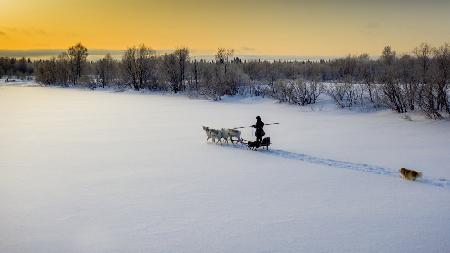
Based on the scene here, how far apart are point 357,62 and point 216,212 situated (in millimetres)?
79254

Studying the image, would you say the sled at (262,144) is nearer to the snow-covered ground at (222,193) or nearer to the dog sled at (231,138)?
the dog sled at (231,138)

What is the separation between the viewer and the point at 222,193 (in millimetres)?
10328

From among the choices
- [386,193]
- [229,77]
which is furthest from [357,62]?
[386,193]

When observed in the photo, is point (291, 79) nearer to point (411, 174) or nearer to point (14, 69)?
point (411, 174)

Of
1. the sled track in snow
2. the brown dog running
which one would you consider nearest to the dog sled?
the sled track in snow

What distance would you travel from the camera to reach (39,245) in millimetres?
7375

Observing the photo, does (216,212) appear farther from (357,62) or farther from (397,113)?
(357,62)

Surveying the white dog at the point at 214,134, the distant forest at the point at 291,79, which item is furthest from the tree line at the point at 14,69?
the white dog at the point at 214,134

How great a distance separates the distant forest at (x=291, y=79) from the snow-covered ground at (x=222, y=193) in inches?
308

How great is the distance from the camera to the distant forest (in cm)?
2652

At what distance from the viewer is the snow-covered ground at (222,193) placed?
7.49m

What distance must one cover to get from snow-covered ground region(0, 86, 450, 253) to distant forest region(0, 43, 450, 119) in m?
7.83

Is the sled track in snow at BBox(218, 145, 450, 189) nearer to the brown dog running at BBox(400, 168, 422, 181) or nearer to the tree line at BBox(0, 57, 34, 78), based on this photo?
the brown dog running at BBox(400, 168, 422, 181)

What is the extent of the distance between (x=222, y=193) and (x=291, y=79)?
3878cm
